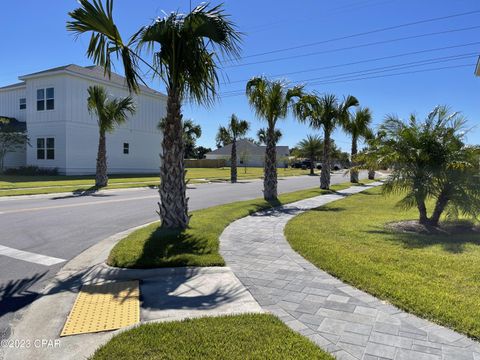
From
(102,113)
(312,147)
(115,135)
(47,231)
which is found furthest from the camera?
(312,147)

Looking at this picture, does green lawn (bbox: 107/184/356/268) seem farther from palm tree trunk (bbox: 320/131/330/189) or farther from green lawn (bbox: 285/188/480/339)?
palm tree trunk (bbox: 320/131/330/189)

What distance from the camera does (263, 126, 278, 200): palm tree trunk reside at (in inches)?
633

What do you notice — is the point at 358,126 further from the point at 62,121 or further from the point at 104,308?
the point at 104,308

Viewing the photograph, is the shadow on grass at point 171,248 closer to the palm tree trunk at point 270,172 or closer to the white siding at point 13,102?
the palm tree trunk at point 270,172

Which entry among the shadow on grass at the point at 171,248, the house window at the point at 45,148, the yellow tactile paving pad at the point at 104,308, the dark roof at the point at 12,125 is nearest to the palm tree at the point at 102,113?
the house window at the point at 45,148

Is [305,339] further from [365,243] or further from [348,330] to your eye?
[365,243]

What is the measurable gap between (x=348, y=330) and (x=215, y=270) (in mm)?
2448

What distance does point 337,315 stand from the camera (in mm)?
4098

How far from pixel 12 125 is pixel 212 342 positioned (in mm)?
33811

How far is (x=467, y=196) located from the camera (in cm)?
895

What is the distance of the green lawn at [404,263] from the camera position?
4.27 meters

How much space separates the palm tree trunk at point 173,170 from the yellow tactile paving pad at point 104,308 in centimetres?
312

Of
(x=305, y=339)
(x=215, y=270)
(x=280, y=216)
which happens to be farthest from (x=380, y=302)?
(x=280, y=216)

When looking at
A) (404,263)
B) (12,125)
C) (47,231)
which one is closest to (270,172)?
(47,231)
